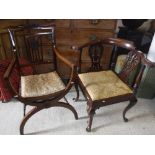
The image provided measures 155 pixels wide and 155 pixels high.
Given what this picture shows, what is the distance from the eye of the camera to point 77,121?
172cm

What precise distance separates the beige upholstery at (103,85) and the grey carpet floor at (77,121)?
0.43 metres

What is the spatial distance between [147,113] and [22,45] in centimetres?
158

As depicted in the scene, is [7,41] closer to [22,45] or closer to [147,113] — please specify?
[22,45]

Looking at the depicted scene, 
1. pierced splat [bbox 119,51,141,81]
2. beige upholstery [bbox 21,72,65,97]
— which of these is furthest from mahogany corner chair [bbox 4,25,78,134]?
pierced splat [bbox 119,51,141,81]

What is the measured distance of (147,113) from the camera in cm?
185

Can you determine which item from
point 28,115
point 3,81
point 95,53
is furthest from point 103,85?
point 3,81

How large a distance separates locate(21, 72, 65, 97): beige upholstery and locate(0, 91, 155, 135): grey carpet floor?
1.43 feet

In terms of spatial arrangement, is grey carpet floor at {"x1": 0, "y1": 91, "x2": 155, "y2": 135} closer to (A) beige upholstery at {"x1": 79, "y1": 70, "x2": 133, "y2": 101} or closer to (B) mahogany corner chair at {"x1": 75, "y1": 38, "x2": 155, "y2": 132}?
(B) mahogany corner chair at {"x1": 75, "y1": 38, "x2": 155, "y2": 132}

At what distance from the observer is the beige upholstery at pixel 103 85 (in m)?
1.42

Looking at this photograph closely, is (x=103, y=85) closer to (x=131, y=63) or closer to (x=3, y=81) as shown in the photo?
(x=131, y=63)

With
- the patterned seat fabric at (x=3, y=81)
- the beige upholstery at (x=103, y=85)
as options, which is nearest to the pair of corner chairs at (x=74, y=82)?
the beige upholstery at (x=103, y=85)

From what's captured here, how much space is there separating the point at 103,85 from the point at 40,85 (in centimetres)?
56
